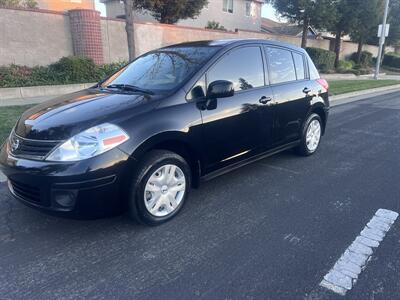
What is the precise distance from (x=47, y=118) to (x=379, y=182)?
397 cm

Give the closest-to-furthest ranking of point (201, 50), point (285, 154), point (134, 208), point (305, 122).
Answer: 1. point (134, 208)
2. point (201, 50)
3. point (305, 122)
4. point (285, 154)

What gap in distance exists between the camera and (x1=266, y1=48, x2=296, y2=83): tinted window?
4363mm

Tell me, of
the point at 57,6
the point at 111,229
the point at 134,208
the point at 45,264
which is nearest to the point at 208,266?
the point at 134,208

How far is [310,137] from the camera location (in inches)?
209

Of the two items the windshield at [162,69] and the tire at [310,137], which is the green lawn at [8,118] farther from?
the tire at [310,137]

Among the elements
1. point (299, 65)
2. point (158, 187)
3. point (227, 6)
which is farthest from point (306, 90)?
point (227, 6)

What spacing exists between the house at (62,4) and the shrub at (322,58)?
1991 centimetres

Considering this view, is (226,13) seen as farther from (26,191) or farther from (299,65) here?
(26,191)

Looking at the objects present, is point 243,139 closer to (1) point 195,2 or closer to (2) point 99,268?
(2) point 99,268

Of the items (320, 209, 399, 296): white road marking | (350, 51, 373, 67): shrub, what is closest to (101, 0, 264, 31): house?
(350, 51, 373, 67): shrub

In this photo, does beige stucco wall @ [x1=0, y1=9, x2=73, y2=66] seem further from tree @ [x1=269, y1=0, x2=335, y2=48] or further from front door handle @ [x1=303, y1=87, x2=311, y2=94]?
tree @ [x1=269, y1=0, x2=335, y2=48]

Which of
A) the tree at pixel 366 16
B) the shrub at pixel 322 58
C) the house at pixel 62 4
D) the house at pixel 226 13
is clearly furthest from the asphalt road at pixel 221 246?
the house at pixel 62 4

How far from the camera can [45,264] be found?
8.64 feet

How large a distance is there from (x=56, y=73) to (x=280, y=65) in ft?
31.7
